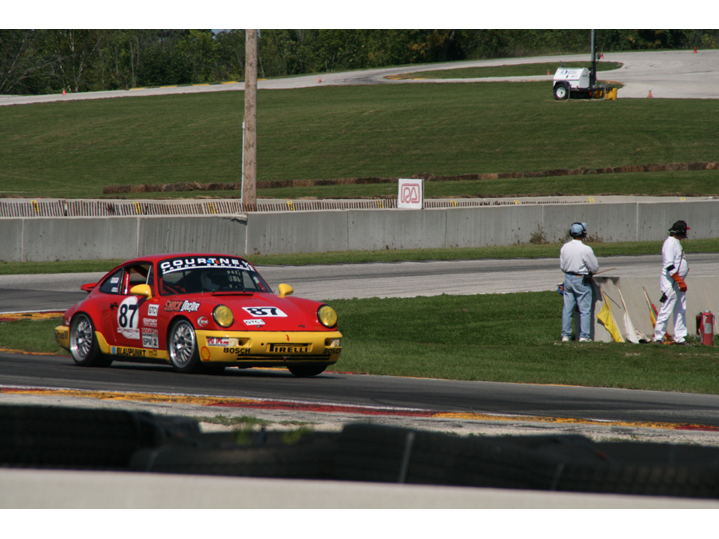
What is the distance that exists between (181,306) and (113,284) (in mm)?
1431

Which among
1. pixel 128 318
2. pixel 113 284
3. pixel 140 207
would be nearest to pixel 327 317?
pixel 128 318

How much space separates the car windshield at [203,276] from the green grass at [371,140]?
94.4 feet

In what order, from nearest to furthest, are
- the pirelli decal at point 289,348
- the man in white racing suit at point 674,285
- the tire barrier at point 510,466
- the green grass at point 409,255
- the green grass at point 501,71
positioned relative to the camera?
the tire barrier at point 510,466, the pirelli decal at point 289,348, the man in white racing suit at point 674,285, the green grass at point 409,255, the green grass at point 501,71

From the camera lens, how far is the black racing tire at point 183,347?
9844 mm

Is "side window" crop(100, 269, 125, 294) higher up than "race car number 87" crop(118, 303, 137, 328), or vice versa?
"side window" crop(100, 269, 125, 294)

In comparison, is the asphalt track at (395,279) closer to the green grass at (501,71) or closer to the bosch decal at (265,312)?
the bosch decal at (265,312)

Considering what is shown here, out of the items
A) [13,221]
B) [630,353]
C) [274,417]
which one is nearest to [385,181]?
[13,221]

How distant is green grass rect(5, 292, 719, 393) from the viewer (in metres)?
11.0

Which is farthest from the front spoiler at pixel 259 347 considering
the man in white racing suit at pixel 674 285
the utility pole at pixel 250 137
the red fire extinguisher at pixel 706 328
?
the utility pole at pixel 250 137

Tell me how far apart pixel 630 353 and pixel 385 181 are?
30.9m

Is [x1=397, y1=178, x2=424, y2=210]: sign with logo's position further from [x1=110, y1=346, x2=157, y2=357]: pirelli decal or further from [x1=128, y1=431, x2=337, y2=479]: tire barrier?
[x1=128, y1=431, x2=337, y2=479]: tire barrier

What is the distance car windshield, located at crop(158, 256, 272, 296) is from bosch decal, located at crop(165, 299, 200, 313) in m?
0.25

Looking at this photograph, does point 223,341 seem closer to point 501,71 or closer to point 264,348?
point 264,348

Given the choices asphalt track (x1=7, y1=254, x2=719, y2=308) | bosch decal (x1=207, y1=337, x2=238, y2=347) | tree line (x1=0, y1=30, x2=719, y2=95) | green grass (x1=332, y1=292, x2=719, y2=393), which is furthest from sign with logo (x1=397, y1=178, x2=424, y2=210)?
tree line (x1=0, y1=30, x2=719, y2=95)
